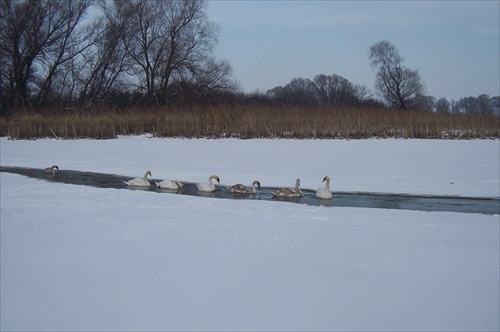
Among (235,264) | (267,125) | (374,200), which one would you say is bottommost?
(235,264)

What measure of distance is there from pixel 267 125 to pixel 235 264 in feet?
49.7

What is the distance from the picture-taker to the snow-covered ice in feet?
11.5

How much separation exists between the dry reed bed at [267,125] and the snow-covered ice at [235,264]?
31.4 feet

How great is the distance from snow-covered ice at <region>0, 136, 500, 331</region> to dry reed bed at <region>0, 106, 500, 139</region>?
31.4 feet

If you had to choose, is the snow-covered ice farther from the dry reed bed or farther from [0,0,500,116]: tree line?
[0,0,500,116]: tree line

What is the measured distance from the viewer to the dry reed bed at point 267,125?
18875mm

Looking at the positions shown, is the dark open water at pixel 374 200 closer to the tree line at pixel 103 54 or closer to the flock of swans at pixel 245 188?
the flock of swans at pixel 245 188

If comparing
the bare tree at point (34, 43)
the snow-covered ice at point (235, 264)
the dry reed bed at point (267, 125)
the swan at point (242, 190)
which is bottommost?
the snow-covered ice at point (235, 264)

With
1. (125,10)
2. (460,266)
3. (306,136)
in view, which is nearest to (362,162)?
(306,136)

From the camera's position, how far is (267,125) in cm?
1944

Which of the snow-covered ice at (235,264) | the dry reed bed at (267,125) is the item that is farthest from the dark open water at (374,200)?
the dry reed bed at (267,125)

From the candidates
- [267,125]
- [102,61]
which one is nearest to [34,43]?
[102,61]

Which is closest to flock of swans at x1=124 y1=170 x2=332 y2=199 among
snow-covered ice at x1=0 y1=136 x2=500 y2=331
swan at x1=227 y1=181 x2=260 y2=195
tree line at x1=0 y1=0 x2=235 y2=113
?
swan at x1=227 y1=181 x2=260 y2=195

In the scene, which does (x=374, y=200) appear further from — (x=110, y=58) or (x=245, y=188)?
(x=110, y=58)
